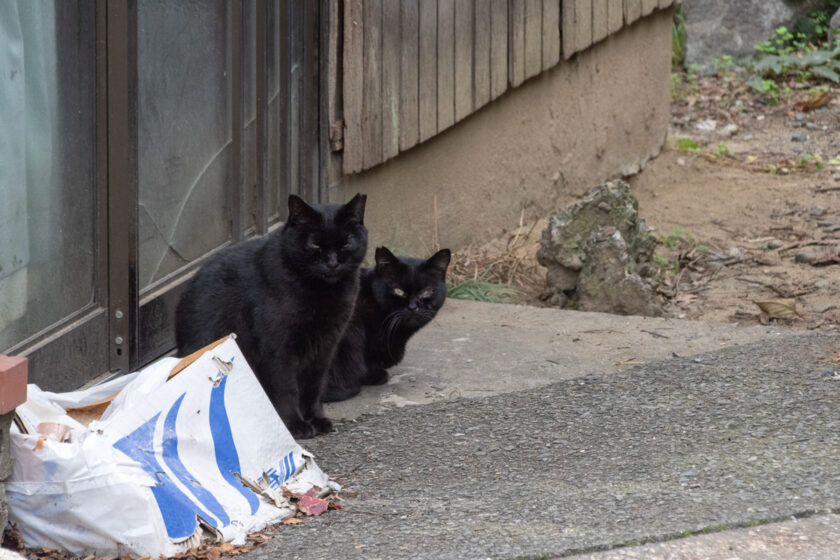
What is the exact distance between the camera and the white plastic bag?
2.88 m

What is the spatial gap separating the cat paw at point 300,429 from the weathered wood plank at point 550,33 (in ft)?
15.0

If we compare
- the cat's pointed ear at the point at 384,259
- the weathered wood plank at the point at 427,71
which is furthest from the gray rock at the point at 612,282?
the cat's pointed ear at the point at 384,259

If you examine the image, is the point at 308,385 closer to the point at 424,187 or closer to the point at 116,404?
the point at 116,404

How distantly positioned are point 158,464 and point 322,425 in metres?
1.16

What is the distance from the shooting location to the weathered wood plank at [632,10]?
886cm

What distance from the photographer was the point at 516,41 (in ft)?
25.0

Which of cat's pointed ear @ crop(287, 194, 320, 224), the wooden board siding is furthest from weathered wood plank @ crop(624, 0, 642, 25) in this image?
cat's pointed ear @ crop(287, 194, 320, 224)

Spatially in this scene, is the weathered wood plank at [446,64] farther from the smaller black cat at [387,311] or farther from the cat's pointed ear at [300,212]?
the cat's pointed ear at [300,212]

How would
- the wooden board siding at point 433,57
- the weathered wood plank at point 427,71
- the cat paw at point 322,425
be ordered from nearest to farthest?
1. the cat paw at point 322,425
2. the wooden board siding at point 433,57
3. the weathered wood plank at point 427,71

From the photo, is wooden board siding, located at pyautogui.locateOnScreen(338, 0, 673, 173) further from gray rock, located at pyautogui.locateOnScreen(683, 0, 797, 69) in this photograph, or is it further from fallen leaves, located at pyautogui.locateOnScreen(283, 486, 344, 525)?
gray rock, located at pyautogui.locateOnScreen(683, 0, 797, 69)

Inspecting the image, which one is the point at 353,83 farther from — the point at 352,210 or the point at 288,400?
the point at 288,400

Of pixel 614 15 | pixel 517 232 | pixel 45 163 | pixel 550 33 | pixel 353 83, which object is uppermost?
pixel 614 15

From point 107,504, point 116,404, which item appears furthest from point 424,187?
point 107,504

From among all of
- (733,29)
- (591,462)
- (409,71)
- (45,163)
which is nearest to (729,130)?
(733,29)
